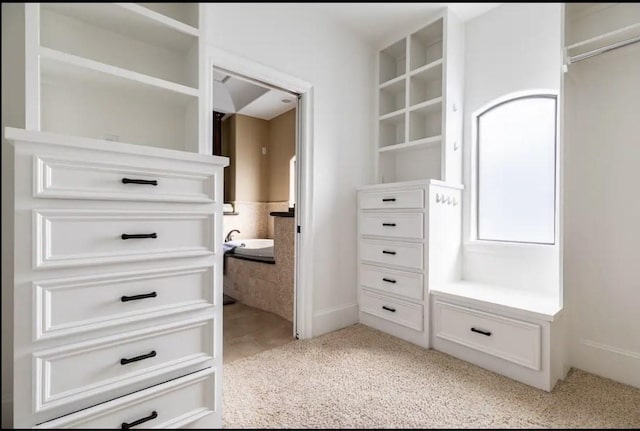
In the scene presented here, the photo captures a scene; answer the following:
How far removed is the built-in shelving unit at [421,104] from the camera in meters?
2.41

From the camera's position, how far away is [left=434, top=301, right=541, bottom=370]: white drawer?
166cm

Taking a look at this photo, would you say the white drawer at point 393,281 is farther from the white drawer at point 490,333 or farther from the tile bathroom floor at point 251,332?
the tile bathroom floor at point 251,332

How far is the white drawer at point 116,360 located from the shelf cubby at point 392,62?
2616 mm

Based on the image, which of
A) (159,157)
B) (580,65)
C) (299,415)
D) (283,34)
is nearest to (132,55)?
(159,157)

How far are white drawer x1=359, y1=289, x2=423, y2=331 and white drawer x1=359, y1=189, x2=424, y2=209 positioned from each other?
2.33 ft

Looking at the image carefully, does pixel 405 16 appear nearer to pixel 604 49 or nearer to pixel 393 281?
pixel 604 49

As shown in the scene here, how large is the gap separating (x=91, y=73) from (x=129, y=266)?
92 centimetres

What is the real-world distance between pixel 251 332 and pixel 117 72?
1.94 metres

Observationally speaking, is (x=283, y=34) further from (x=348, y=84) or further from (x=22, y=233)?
(x=22, y=233)

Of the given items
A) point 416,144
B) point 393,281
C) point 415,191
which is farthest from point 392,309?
point 416,144

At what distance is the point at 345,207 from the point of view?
263cm

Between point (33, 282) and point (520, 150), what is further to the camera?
point (520, 150)

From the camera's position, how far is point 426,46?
2.75m

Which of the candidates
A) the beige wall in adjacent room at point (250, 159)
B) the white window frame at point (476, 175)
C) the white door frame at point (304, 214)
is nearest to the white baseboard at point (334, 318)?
the white door frame at point (304, 214)
